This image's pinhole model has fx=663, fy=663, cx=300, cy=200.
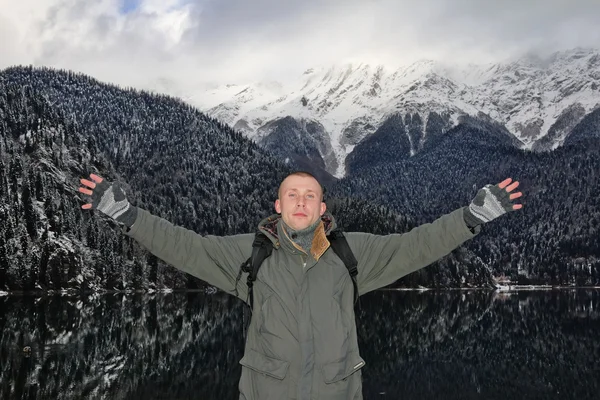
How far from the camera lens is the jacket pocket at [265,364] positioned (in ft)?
19.2

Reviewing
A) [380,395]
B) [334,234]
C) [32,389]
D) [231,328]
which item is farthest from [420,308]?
[334,234]

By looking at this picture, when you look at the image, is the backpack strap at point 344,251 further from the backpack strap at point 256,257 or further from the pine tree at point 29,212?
the pine tree at point 29,212

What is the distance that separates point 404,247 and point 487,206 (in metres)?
0.89

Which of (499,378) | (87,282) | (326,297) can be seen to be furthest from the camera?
(87,282)

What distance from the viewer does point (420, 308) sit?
12962 centimetres

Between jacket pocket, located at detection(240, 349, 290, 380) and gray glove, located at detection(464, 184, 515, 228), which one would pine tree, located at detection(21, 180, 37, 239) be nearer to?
jacket pocket, located at detection(240, 349, 290, 380)

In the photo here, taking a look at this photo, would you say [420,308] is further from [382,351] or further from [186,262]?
[186,262]

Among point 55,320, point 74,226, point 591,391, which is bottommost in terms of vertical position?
point 591,391

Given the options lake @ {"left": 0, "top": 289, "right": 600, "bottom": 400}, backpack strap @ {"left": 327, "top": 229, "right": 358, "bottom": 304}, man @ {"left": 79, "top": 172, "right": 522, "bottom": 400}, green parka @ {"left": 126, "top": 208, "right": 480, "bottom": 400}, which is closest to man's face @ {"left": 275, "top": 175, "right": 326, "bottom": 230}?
man @ {"left": 79, "top": 172, "right": 522, "bottom": 400}

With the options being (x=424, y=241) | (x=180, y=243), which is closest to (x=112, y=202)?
(x=180, y=243)

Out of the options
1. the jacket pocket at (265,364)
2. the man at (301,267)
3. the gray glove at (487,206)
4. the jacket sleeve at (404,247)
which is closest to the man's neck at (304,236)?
the man at (301,267)

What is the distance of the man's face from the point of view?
629cm

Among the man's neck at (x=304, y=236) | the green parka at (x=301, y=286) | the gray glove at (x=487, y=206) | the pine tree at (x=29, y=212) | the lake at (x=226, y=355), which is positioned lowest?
the lake at (x=226, y=355)

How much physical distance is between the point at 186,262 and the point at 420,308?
127 m
